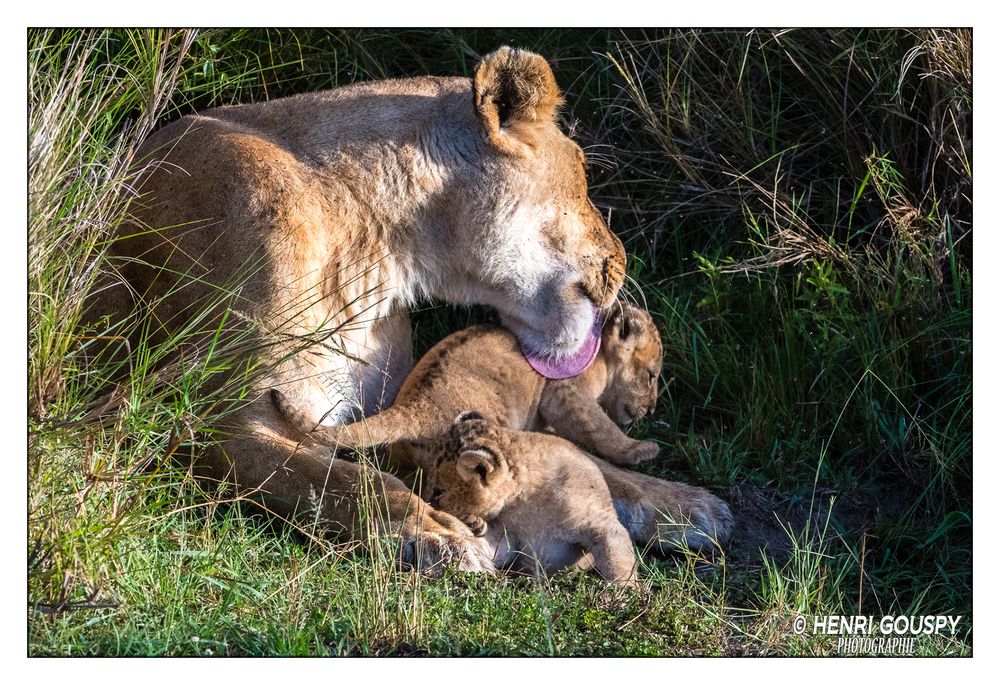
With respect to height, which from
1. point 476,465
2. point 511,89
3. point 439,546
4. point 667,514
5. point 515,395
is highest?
point 511,89

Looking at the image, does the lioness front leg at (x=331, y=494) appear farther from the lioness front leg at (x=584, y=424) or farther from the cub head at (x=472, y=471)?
the lioness front leg at (x=584, y=424)

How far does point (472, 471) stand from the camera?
367 cm

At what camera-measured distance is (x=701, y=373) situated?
203 inches

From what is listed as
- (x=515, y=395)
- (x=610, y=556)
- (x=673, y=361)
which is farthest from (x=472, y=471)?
(x=673, y=361)

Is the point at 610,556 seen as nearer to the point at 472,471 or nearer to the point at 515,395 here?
the point at 472,471

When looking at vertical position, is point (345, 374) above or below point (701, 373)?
above

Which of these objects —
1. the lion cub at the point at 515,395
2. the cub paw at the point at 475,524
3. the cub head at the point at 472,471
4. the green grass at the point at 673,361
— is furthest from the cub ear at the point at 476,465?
the lion cub at the point at 515,395

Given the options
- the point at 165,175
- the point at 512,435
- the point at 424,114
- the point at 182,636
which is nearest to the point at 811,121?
the point at 424,114

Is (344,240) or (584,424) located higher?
(344,240)

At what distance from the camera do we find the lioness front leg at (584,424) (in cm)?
444

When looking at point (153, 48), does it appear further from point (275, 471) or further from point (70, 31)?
point (275, 471)

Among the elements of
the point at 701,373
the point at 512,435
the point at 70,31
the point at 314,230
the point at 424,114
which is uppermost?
the point at 70,31

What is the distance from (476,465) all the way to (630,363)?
1.37m

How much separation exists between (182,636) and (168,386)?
826 mm
